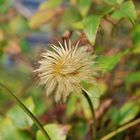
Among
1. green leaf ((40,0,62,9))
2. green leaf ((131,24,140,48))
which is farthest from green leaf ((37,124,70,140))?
green leaf ((40,0,62,9))

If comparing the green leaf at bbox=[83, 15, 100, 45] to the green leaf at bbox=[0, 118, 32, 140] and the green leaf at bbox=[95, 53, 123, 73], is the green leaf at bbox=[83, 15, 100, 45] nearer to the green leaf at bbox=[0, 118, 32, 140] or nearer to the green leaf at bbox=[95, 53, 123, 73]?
the green leaf at bbox=[95, 53, 123, 73]

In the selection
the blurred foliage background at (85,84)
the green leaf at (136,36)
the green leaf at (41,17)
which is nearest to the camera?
the blurred foliage background at (85,84)

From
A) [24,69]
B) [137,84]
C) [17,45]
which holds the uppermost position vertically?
[17,45]

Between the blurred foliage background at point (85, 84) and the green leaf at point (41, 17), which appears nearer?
the blurred foliage background at point (85, 84)

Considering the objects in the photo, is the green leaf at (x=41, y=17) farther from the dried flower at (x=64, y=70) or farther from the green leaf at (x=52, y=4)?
the dried flower at (x=64, y=70)

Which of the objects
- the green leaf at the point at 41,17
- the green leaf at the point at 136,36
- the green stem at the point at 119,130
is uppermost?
the green leaf at the point at 41,17

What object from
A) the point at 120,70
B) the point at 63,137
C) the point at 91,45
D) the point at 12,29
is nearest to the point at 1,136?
the point at 63,137

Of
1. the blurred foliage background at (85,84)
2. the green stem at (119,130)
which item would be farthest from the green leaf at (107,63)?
the green stem at (119,130)

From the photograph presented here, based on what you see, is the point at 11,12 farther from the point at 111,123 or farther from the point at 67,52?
the point at 67,52
